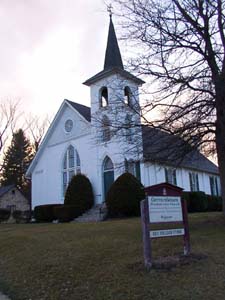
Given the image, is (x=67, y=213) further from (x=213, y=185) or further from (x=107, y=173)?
(x=213, y=185)

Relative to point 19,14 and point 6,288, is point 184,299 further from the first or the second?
point 19,14

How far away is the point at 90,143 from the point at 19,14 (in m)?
14.1

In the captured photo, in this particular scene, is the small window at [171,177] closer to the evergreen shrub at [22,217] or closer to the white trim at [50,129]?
the white trim at [50,129]

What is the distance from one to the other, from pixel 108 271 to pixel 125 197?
49.4 feet

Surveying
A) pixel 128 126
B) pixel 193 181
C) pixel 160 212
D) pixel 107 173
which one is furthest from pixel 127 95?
pixel 193 181

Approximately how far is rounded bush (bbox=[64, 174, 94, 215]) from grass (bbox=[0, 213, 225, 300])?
516 inches

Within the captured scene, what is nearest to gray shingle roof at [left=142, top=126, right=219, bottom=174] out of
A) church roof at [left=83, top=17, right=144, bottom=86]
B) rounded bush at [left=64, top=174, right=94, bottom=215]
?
rounded bush at [left=64, top=174, right=94, bottom=215]

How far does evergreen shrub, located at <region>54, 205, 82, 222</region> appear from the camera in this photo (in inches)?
990

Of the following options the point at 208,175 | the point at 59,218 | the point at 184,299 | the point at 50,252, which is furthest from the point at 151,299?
the point at 208,175

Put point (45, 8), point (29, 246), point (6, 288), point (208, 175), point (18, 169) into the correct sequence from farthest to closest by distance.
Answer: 1. point (18, 169)
2. point (208, 175)
3. point (45, 8)
4. point (29, 246)
5. point (6, 288)

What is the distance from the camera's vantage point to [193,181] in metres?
32.6

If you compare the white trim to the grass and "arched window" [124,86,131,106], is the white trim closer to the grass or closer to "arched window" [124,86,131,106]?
"arched window" [124,86,131,106]

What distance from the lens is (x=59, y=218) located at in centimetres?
2567

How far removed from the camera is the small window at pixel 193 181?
32.2 m
